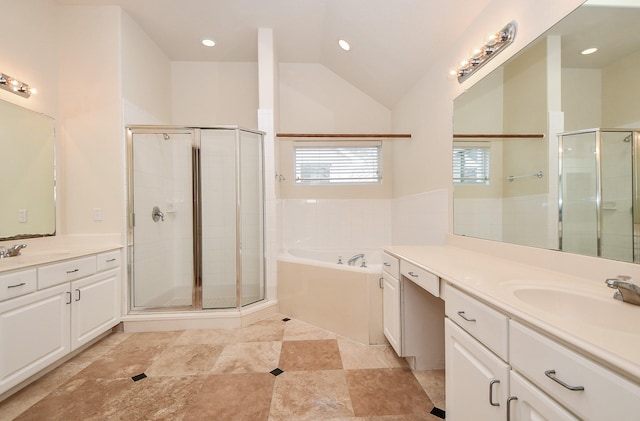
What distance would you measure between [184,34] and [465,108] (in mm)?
3093

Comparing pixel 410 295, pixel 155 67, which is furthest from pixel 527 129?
pixel 155 67

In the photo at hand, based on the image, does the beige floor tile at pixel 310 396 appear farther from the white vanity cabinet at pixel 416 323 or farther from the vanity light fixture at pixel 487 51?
the vanity light fixture at pixel 487 51

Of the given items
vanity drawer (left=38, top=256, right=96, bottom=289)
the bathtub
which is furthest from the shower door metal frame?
the bathtub

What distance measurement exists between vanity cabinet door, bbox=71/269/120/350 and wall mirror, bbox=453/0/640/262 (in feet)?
9.80

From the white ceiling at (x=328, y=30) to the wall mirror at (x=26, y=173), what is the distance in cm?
125

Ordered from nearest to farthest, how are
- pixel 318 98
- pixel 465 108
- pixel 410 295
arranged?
pixel 410 295, pixel 465 108, pixel 318 98

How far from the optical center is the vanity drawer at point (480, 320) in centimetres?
81

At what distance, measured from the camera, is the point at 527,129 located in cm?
138

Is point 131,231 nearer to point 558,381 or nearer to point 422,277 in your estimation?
point 422,277

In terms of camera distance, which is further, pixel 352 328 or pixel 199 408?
pixel 352 328

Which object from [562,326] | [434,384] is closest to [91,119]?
[562,326]

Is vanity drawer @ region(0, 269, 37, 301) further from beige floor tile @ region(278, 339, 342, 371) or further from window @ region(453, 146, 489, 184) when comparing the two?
window @ region(453, 146, 489, 184)

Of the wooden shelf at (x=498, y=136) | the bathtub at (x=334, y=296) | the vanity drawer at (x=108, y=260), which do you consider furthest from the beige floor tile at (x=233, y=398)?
the wooden shelf at (x=498, y=136)

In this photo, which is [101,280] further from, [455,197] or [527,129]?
[527,129]
